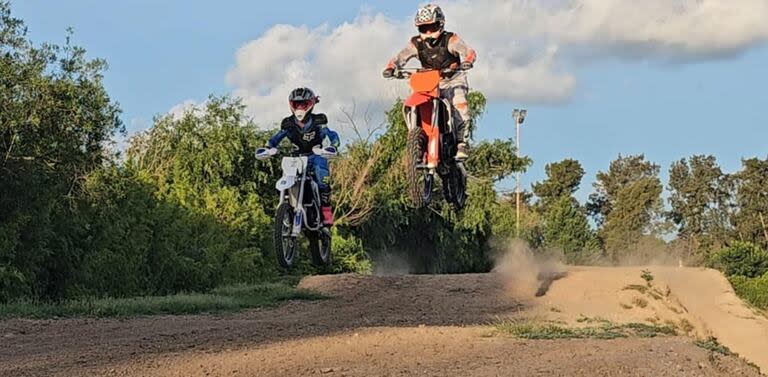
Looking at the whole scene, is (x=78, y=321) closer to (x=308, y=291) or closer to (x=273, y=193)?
(x=308, y=291)

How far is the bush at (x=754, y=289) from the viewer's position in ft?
130

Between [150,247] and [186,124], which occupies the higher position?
[186,124]

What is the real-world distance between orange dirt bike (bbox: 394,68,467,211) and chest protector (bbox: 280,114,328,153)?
5.84 feet

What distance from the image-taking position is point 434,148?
11.4m

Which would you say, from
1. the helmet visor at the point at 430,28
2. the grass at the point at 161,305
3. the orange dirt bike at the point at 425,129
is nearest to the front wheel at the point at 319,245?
the orange dirt bike at the point at 425,129

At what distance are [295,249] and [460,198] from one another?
2.32 m

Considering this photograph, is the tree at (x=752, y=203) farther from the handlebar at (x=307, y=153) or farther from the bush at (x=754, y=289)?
the handlebar at (x=307, y=153)

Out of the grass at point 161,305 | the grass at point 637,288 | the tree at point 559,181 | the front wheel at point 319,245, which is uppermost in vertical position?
the tree at point 559,181

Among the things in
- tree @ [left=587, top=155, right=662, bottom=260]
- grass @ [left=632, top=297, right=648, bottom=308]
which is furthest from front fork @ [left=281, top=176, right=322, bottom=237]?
tree @ [left=587, top=155, right=662, bottom=260]

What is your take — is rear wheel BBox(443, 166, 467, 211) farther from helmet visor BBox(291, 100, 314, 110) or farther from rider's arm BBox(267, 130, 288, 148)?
rider's arm BBox(267, 130, 288, 148)

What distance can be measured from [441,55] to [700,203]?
7614cm

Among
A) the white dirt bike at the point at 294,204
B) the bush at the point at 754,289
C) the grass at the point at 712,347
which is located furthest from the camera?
the bush at the point at 754,289

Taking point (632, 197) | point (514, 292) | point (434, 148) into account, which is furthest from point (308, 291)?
point (632, 197)

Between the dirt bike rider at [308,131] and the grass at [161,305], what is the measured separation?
15.8 ft
